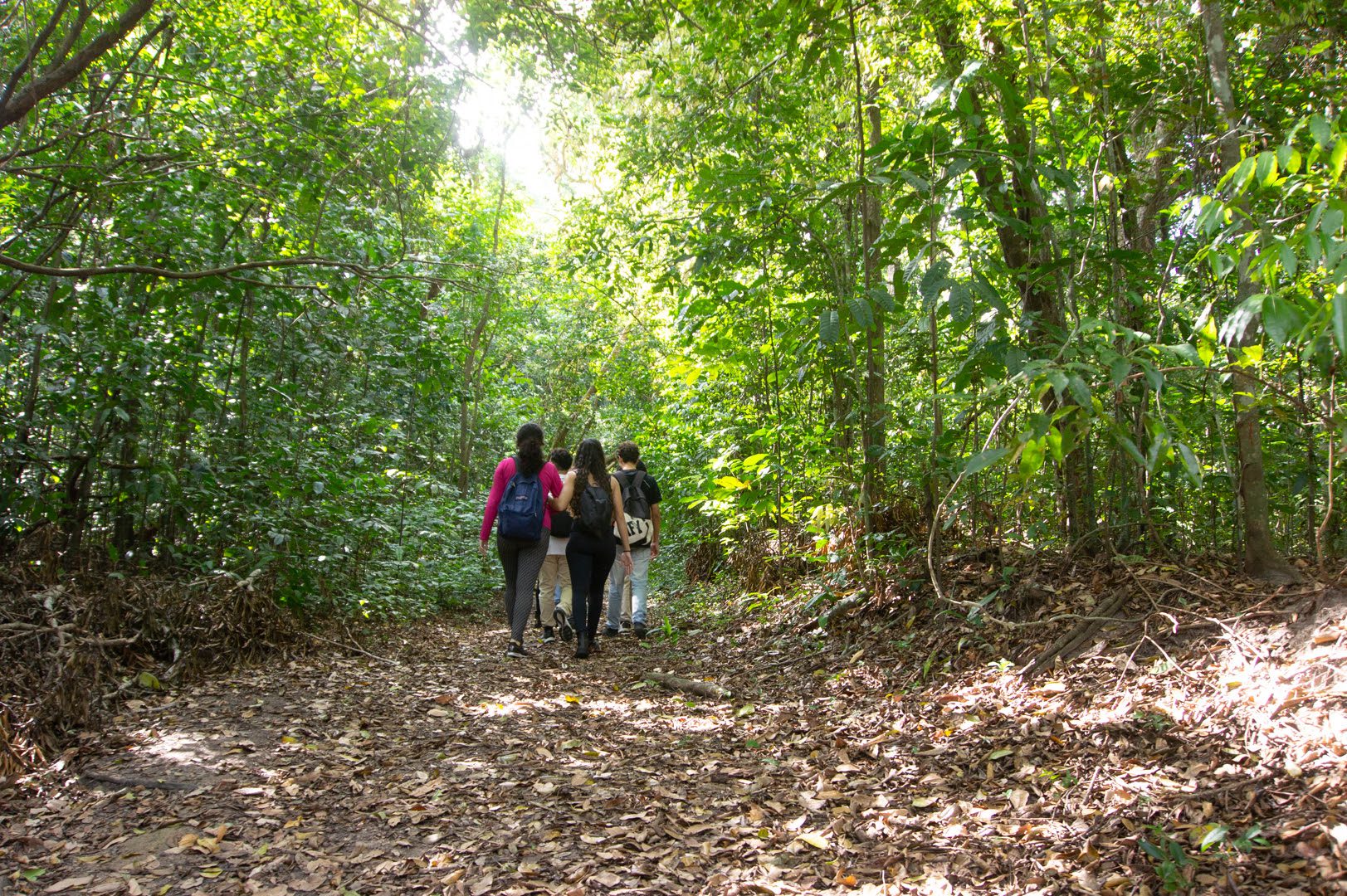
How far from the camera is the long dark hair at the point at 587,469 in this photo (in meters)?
7.39

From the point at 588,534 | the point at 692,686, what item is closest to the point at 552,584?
the point at 588,534

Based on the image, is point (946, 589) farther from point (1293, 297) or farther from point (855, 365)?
point (1293, 297)

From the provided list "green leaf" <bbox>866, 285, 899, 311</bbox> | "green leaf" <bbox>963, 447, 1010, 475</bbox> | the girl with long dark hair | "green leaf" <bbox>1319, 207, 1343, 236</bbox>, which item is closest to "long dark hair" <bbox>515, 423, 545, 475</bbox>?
the girl with long dark hair

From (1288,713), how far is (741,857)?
83.5 inches

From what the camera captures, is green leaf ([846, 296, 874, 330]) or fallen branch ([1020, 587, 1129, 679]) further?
fallen branch ([1020, 587, 1129, 679])

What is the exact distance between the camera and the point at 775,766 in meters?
4.18

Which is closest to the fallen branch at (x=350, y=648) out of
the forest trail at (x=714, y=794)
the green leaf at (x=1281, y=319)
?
the forest trail at (x=714, y=794)

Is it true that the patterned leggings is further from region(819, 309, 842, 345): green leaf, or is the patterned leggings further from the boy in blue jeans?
region(819, 309, 842, 345): green leaf

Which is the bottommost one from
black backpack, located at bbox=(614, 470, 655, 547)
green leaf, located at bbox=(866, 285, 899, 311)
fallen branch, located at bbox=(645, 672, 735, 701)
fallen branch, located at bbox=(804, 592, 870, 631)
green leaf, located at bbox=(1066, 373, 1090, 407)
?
fallen branch, located at bbox=(645, 672, 735, 701)

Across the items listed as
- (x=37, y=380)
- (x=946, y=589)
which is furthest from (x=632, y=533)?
(x=37, y=380)

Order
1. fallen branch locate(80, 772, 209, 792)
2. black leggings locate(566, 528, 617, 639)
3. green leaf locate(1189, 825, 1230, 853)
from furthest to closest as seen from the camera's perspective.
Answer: black leggings locate(566, 528, 617, 639) → fallen branch locate(80, 772, 209, 792) → green leaf locate(1189, 825, 1230, 853)

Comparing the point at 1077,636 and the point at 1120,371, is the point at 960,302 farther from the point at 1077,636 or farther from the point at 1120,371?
the point at 1077,636

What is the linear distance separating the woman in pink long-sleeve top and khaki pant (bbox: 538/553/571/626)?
571mm

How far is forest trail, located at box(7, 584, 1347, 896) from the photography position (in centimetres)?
288
